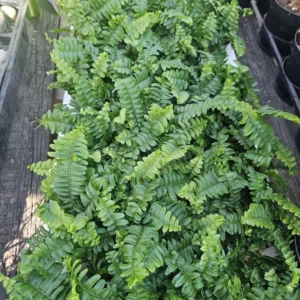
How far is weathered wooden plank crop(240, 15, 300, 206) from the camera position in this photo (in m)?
2.63

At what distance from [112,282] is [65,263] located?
24 centimetres

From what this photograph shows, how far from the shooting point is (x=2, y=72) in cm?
277

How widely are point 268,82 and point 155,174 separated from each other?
1.65 metres

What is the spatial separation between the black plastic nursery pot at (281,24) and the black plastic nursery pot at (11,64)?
199 centimetres

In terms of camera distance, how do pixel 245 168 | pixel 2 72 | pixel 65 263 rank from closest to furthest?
pixel 65 263
pixel 245 168
pixel 2 72

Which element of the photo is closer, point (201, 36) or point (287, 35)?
point (201, 36)

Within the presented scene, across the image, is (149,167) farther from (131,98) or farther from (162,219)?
(131,98)

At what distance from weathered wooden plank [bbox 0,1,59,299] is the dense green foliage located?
52 centimetres

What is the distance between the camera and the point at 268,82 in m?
3.12

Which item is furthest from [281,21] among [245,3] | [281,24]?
[245,3]

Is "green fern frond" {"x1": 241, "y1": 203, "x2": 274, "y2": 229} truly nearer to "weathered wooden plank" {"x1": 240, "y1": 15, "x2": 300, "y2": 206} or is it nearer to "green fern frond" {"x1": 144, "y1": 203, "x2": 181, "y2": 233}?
"green fern frond" {"x1": 144, "y1": 203, "x2": 181, "y2": 233}

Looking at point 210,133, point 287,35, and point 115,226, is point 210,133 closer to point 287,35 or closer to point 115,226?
point 115,226

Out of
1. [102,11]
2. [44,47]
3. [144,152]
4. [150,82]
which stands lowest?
[44,47]

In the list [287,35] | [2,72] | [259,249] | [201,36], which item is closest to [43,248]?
[259,249]
